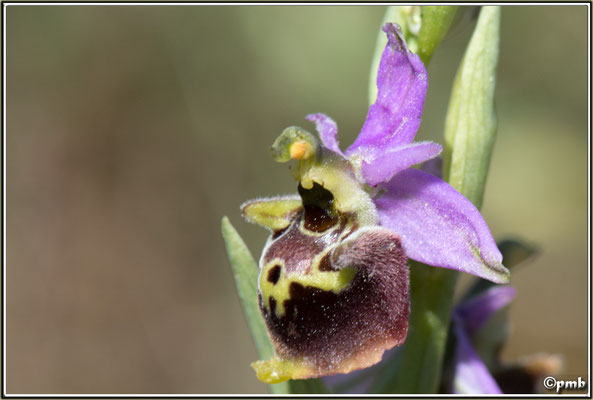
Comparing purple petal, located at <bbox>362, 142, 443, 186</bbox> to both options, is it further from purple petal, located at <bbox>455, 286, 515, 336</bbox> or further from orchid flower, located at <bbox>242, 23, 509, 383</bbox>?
purple petal, located at <bbox>455, 286, 515, 336</bbox>

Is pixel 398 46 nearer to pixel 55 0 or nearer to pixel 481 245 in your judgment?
pixel 481 245

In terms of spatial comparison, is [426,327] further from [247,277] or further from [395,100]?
[395,100]

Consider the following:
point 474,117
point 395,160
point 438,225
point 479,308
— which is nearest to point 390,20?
point 474,117

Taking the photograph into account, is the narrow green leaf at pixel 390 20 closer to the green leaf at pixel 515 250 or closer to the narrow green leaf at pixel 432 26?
→ the narrow green leaf at pixel 432 26

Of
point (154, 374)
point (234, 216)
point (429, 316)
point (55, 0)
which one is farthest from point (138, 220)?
point (429, 316)

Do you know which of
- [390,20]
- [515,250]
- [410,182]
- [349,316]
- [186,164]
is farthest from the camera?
[186,164]

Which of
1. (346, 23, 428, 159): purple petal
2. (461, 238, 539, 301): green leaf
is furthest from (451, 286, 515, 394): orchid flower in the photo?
(346, 23, 428, 159): purple petal
